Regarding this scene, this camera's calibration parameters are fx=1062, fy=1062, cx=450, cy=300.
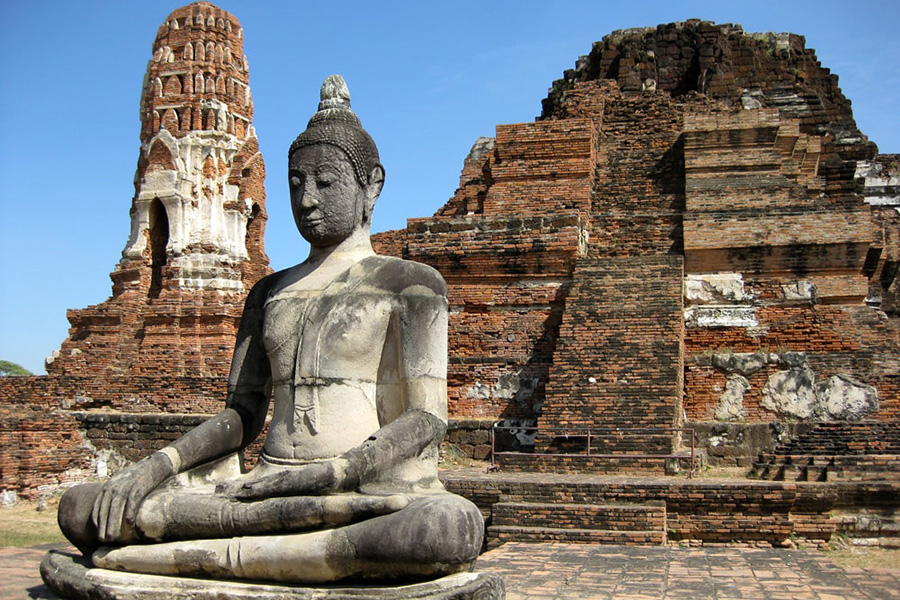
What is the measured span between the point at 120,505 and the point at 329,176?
1.70 meters

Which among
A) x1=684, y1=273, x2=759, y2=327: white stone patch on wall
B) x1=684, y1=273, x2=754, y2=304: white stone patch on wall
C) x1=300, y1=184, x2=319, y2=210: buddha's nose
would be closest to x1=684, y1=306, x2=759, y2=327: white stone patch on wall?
A: x1=684, y1=273, x2=759, y2=327: white stone patch on wall

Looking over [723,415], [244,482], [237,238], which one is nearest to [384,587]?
[244,482]

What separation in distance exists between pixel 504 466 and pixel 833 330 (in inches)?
167

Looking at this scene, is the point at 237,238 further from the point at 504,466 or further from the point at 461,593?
the point at 461,593

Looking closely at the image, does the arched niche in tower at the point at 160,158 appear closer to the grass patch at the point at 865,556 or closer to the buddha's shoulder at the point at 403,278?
the grass patch at the point at 865,556

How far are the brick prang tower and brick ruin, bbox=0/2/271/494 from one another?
0.02 metres

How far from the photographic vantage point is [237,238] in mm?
22359

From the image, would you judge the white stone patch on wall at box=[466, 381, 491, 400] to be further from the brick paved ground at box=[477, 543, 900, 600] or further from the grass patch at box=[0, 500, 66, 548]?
the grass patch at box=[0, 500, 66, 548]

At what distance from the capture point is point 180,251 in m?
21.6

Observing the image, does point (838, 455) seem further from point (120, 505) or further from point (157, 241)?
point (157, 241)

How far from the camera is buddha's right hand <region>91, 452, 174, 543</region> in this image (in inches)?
170

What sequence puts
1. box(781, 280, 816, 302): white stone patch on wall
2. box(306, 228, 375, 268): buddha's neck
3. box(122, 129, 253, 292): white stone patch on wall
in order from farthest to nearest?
box(122, 129, 253, 292): white stone patch on wall < box(781, 280, 816, 302): white stone patch on wall < box(306, 228, 375, 268): buddha's neck

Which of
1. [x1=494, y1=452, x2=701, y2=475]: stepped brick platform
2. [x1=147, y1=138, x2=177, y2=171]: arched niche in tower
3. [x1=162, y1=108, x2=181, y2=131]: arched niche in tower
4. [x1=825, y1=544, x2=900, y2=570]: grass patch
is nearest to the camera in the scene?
[x1=825, y1=544, x2=900, y2=570]: grass patch

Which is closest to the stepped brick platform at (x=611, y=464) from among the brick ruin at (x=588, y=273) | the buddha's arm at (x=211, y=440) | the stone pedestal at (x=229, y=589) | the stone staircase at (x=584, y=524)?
the brick ruin at (x=588, y=273)
